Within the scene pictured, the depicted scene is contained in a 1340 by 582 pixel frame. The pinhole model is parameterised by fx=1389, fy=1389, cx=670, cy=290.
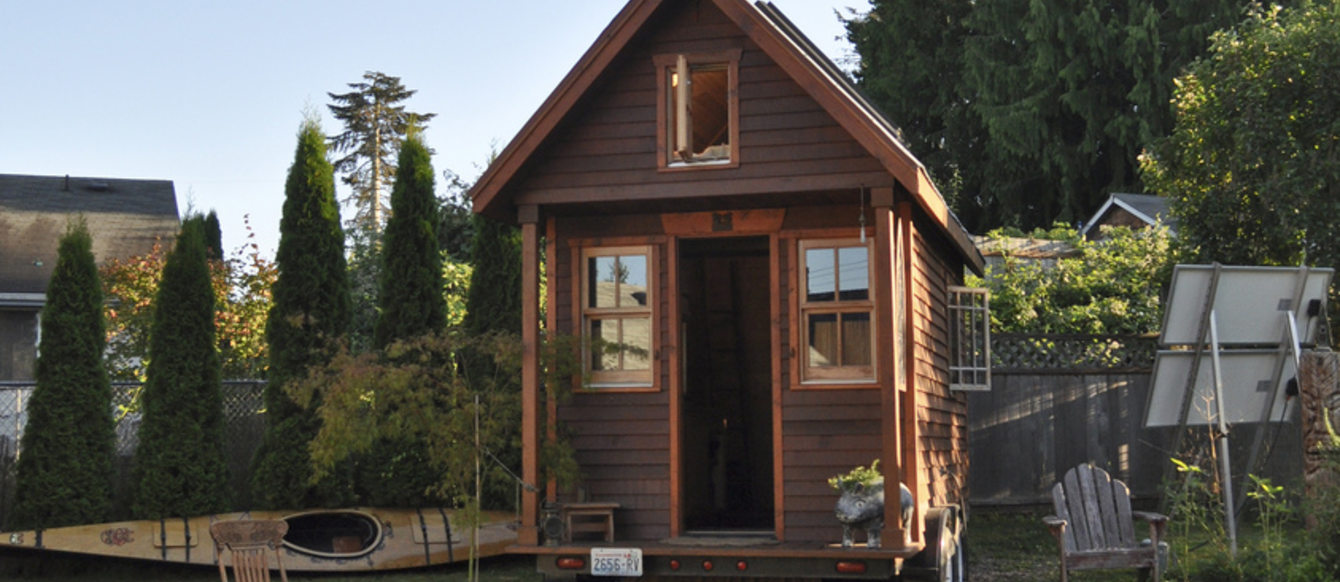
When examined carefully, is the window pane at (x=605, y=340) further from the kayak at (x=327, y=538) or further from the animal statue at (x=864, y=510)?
the kayak at (x=327, y=538)

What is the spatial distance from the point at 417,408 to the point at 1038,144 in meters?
27.1

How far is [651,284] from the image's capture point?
11070 millimetres

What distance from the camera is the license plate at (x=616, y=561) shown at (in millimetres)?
9930

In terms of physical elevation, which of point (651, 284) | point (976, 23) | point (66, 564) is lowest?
point (66, 564)

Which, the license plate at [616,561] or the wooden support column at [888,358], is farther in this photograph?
the license plate at [616,561]

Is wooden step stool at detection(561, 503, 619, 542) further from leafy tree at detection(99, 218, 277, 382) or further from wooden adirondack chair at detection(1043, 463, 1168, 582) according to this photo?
leafy tree at detection(99, 218, 277, 382)

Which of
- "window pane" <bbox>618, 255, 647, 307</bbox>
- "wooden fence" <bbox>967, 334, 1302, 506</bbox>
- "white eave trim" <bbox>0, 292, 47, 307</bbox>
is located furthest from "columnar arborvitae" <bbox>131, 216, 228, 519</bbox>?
"wooden fence" <bbox>967, 334, 1302, 506</bbox>

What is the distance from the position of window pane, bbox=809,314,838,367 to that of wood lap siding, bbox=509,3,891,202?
4.01 ft

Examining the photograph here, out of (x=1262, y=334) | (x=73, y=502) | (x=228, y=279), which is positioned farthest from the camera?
(x=228, y=279)

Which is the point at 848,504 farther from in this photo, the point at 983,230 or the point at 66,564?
the point at 983,230

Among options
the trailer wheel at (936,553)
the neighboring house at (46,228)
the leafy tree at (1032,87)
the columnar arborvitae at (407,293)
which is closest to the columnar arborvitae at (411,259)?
the columnar arborvitae at (407,293)

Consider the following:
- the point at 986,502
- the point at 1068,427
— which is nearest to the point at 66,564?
the point at 986,502

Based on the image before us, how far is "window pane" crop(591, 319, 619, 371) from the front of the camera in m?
11.2

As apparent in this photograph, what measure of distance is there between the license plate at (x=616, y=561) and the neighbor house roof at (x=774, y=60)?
2800 millimetres
